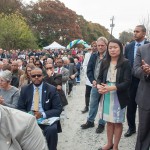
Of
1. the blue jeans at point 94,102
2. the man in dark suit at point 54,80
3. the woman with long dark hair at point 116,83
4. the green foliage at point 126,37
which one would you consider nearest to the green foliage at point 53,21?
the green foliage at point 126,37

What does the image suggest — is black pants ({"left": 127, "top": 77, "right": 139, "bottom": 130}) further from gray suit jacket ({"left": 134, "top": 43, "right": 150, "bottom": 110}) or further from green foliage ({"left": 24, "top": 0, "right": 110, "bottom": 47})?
green foliage ({"left": 24, "top": 0, "right": 110, "bottom": 47})

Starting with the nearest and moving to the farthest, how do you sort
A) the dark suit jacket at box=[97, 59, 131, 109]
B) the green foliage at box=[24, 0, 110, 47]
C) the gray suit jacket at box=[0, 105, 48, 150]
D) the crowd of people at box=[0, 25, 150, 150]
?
the gray suit jacket at box=[0, 105, 48, 150] < the crowd of people at box=[0, 25, 150, 150] < the dark suit jacket at box=[97, 59, 131, 109] < the green foliage at box=[24, 0, 110, 47]

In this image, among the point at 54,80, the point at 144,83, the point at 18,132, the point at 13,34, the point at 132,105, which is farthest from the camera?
the point at 13,34

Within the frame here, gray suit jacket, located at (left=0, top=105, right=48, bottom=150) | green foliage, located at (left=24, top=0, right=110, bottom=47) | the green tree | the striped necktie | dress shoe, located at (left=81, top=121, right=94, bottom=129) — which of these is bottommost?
dress shoe, located at (left=81, top=121, right=94, bottom=129)

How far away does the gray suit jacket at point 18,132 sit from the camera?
2.00 metres

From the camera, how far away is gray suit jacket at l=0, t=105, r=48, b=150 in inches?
78.7

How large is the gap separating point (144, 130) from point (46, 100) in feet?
5.12

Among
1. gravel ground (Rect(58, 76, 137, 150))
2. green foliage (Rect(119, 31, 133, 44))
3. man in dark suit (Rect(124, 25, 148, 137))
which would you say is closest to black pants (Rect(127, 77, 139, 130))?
man in dark suit (Rect(124, 25, 148, 137))

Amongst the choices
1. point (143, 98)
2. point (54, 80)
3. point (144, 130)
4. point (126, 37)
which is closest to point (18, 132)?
point (143, 98)

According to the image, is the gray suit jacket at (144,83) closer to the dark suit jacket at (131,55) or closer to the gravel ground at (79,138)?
the dark suit jacket at (131,55)

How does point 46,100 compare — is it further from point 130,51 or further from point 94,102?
point 130,51

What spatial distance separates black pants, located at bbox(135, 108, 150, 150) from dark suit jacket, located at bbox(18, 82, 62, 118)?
128 centimetres

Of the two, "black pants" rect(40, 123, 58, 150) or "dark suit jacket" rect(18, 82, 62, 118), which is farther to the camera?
"dark suit jacket" rect(18, 82, 62, 118)

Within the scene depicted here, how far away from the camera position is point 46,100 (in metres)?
4.61
